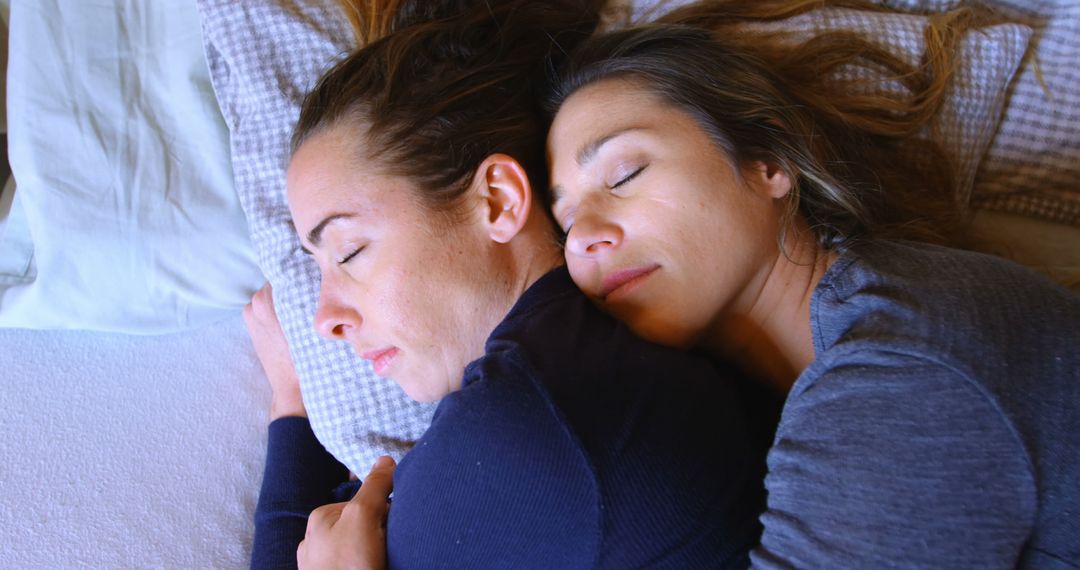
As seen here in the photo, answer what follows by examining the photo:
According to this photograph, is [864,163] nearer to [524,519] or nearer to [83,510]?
[524,519]

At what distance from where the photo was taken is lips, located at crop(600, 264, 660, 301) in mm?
1090

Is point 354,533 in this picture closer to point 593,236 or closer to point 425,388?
point 425,388

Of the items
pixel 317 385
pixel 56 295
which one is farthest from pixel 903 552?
pixel 56 295

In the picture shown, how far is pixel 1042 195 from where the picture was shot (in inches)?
56.3

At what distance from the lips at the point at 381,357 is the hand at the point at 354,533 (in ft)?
0.50

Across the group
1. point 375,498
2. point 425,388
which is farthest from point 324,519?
point 425,388

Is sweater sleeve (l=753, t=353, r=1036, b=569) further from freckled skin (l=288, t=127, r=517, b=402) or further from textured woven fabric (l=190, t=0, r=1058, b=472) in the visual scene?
textured woven fabric (l=190, t=0, r=1058, b=472)

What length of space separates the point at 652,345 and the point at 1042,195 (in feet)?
2.86

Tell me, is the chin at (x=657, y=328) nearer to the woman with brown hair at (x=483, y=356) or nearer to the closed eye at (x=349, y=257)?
the woman with brown hair at (x=483, y=356)

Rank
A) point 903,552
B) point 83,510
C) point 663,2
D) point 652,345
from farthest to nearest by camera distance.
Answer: point 663,2, point 83,510, point 652,345, point 903,552

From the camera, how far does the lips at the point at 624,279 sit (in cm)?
109

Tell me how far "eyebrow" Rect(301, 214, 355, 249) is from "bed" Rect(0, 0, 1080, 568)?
0.24 metres

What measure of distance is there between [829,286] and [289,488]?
2.92 feet

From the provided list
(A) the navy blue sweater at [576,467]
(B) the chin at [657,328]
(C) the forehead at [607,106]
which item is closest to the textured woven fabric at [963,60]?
(C) the forehead at [607,106]
